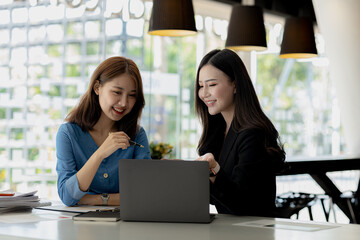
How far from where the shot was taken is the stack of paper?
261 cm

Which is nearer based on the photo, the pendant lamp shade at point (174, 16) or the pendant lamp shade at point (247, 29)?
the pendant lamp shade at point (174, 16)

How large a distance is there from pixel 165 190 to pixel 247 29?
2546 mm

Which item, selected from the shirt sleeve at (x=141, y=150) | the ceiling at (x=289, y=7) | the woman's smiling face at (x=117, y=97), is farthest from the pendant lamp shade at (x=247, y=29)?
the ceiling at (x=289, y=7)

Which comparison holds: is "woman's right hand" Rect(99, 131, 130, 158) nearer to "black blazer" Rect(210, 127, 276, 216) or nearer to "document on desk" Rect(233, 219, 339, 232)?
"black blazer" Rect(210, 127, 276, 216)

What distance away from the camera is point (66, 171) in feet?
9.68

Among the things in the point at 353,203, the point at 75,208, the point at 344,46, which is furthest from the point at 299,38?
the point at 75,208

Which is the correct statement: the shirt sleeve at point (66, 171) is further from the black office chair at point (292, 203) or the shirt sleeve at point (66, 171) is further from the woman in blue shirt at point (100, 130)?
the black office chair at point (292, 203)

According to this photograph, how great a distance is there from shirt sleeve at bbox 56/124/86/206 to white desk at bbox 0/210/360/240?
45cm

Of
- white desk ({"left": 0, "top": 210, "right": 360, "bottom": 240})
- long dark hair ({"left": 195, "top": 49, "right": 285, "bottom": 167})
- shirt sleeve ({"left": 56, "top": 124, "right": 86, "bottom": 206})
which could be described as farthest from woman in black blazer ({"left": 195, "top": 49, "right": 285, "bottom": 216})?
Result: shirt sleeve ({"left": 56, "top": 124, "right": 86, "bottom": 206})

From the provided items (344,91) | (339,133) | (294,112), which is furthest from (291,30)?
(339,133)

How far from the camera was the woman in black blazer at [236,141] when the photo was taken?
2572 mm

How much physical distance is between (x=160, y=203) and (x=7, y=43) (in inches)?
178

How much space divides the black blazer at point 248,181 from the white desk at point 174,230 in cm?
18

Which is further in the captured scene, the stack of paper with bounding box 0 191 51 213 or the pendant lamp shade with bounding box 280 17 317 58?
the pendant lamp shade with bounding box 280 17 317 58
